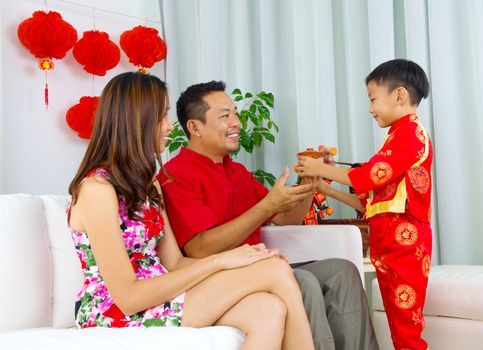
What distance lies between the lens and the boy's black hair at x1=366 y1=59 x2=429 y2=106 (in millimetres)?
1880

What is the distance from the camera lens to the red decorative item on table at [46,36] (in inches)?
109

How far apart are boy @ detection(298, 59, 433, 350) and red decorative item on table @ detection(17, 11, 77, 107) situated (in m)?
1.64

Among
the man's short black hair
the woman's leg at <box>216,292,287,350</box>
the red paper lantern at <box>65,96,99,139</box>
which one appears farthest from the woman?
the red paper lantern at <box>65,96,99,139</box>

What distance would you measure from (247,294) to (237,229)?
18.2 inches

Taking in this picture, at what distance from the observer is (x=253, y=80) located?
3086mm

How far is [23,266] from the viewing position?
1.55m

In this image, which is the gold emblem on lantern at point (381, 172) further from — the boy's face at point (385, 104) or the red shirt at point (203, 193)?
the red shirt at point (203, 193)

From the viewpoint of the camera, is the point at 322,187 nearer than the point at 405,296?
No

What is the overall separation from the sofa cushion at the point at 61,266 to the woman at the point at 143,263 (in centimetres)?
27

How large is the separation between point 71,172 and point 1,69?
→ 66 cm

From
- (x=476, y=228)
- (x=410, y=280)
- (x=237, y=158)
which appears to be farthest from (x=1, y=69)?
(x=476, y=228)

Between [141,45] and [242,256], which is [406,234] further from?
[141,45]

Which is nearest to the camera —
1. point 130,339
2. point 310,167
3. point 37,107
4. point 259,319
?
point 130,339

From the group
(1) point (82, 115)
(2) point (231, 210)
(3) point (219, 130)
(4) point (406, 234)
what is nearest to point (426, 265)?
(4) point (406, 234)
